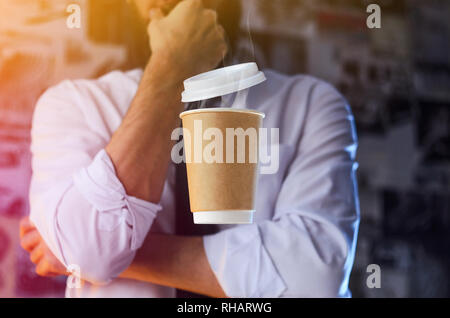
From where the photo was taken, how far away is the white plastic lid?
83cm

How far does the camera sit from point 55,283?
106 centimetres

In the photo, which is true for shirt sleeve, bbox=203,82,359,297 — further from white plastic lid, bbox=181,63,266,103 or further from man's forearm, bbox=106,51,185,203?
white plastic lid, bbox=181,63,266,103

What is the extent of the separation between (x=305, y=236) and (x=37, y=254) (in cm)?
55

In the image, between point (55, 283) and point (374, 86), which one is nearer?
point (55, 283)

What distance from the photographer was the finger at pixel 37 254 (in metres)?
1.04

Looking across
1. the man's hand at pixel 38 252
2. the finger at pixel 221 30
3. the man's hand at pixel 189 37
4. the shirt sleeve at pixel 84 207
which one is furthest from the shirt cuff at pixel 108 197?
the finger at pixel 221 30

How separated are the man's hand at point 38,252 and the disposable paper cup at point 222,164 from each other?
14.4 inches

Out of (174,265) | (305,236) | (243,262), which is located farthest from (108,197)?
(305,236)

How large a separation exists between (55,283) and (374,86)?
0.90m

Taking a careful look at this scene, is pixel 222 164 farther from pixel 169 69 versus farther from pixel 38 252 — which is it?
pixel 38 252

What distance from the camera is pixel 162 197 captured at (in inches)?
41.7
